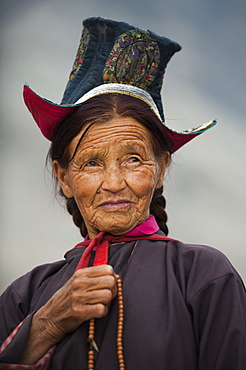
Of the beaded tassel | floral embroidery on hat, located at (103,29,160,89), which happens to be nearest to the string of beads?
the beaded tassel

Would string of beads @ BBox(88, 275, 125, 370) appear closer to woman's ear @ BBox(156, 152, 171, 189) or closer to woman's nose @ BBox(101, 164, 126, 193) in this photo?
woman's nose @ BBox(101, 164, 126, 193)

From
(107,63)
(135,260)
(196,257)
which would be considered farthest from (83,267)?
(107,63)

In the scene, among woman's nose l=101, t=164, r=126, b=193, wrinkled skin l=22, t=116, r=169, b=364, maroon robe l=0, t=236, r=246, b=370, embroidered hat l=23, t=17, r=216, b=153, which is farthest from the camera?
embroidered hat l=23, t=17, r=216, b=153

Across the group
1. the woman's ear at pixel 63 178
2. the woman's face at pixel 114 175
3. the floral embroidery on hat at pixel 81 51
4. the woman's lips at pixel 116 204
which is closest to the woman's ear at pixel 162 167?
the woman's face at pixel 114 175

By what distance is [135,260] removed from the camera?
2.21 m

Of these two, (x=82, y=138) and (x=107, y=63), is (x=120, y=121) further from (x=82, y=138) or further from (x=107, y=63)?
(x=107, y=63)

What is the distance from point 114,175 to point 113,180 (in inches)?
1.0

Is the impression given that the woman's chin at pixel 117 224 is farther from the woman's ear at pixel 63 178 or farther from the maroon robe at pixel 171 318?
the woman's ear at pixel 63 178

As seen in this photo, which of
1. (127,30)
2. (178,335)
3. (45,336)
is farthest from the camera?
(127,30)

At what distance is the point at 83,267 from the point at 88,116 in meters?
0.70

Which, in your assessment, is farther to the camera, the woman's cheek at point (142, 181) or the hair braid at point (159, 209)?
the hair braid at point (159, 209)

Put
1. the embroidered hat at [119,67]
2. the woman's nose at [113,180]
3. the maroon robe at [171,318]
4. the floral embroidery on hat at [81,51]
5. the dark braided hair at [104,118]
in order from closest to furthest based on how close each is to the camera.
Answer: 1. the maroon robe at [171,318]
2. the woman's nose at [113,180]
3. the dark braided hair at [104,118]
4. the embroidered hat at [119,67]
5. the floral embroidery on hat at [81,51]

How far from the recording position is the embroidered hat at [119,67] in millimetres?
2520

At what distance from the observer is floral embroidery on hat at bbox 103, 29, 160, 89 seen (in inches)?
101
